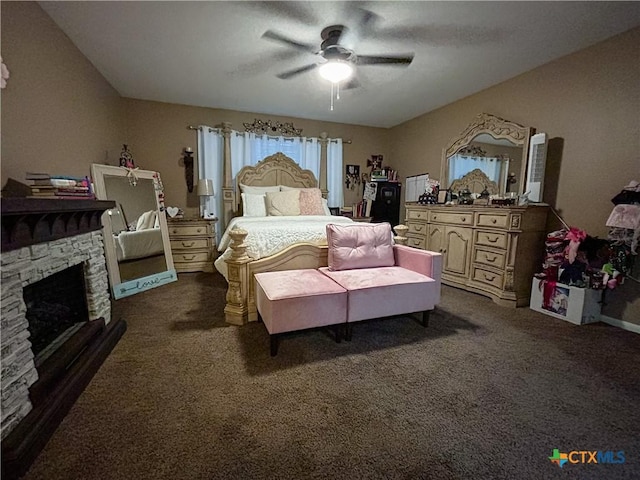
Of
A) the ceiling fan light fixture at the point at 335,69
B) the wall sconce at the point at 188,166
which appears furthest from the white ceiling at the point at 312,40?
the wall sconce at the point at 188,166

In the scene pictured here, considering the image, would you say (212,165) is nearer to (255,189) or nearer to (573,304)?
(255,189)

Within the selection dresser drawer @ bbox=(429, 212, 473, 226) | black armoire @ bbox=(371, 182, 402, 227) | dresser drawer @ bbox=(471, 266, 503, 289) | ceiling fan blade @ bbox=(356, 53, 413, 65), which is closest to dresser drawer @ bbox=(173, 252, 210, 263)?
black armoire @ bbox=(371, 182, 402, 227)

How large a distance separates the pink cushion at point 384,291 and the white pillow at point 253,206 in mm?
2006

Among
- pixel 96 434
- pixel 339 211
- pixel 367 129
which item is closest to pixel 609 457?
pixel 96 434

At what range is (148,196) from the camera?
3438 millimetres

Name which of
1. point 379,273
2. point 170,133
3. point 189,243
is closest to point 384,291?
point 379,273

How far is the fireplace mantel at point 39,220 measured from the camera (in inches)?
45.9

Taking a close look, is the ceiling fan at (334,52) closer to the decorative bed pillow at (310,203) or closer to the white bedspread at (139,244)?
the decorative bed pillow at (310,203)

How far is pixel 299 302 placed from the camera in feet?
5.91

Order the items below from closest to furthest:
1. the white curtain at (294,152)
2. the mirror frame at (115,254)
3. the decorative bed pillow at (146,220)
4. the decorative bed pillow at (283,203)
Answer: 1. the mirror frame at (115,254)
2. the decorative bed pillow at (146,220)
3. the decorative bed pillow at (283,203)
4. the white curtain at (294,152)

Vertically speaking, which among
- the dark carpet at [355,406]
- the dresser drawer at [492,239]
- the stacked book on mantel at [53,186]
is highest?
the stacked book on mantel at [53,186]

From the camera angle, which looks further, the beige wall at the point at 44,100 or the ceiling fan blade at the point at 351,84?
the ceiling fan blade at the point at 351,84

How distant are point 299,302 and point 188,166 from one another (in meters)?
3.39

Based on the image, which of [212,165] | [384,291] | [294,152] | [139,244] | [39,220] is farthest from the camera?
[294,152]
